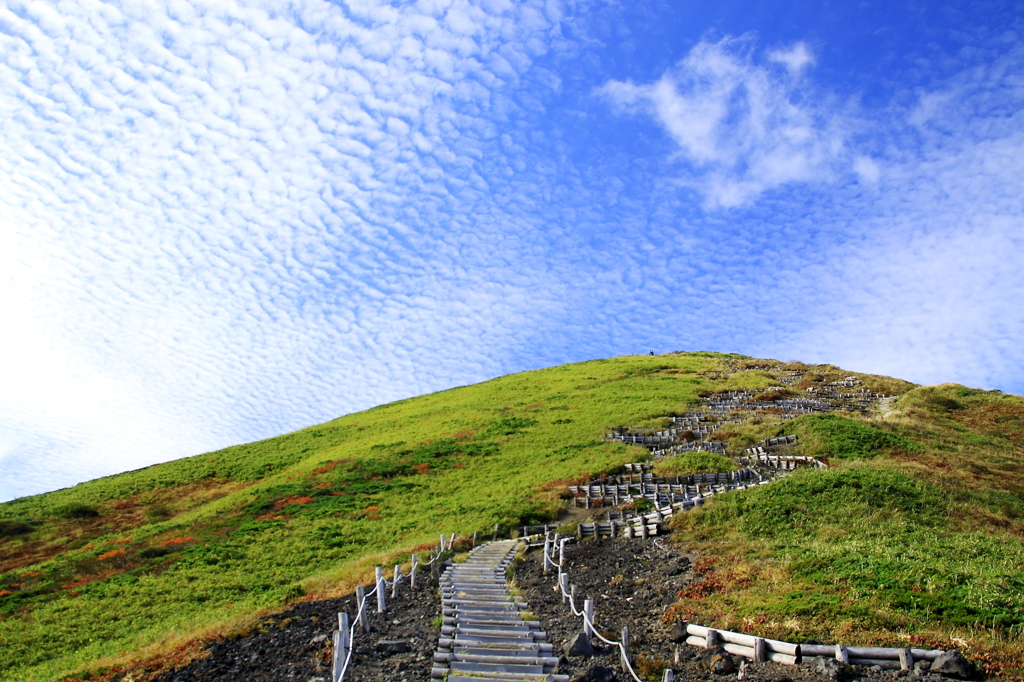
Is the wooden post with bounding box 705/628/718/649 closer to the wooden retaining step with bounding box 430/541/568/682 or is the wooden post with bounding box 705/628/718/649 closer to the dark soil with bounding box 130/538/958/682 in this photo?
the dark soil with bounding box 130/538/958/682

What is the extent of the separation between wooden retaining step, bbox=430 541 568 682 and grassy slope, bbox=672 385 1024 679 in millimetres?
4557

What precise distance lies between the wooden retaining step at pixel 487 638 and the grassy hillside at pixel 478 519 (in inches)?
182

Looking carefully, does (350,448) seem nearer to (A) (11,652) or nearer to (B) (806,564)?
(A) (11,652)

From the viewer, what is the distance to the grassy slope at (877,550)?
15.0 meters

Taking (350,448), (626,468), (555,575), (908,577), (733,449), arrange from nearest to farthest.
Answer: (908,577) < (555,575) < (626,468) < (733,449) < (350,448)

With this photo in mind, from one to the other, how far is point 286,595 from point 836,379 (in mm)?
69012

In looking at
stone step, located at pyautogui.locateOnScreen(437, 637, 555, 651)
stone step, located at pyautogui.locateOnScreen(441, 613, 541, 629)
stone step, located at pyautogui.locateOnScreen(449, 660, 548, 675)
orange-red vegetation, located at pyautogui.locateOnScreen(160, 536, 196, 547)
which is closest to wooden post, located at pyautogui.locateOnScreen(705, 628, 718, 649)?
stone step, located at pyautogui.locateOnScreen(437, 637, 555, 651)

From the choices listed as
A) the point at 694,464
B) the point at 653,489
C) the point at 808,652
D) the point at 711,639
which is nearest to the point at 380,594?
the point at 711,639

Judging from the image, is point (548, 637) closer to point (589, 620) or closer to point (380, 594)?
point (589, 620)

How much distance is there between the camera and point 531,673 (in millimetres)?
14836

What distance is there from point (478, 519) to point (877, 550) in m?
20.7

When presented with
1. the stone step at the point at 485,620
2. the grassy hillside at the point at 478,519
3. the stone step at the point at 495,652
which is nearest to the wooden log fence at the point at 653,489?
the grassy hillside at the point at 478,519

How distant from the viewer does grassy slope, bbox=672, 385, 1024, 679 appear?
49.2 ft

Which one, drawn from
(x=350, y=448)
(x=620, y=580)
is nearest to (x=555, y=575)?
(x=620, y=580)
